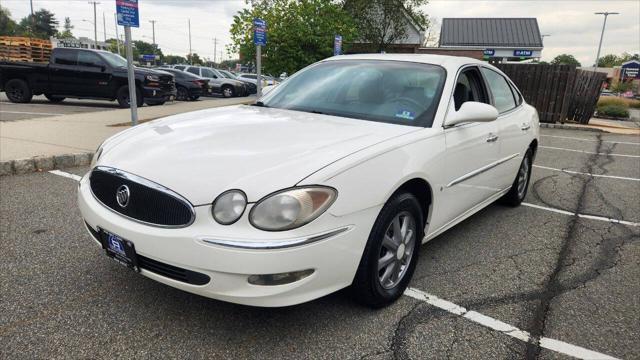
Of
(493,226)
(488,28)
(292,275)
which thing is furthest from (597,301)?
(488,28)

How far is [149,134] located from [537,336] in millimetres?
2577

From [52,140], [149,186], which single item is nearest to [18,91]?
[52,140]

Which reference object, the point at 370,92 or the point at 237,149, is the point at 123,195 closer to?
the point at 237,149

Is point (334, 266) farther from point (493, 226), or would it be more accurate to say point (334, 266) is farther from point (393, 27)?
point (393, 27)

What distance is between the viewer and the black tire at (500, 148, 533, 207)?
16.3ft

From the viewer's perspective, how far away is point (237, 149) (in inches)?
98.7

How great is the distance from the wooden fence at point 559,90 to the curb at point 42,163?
13.5 metres

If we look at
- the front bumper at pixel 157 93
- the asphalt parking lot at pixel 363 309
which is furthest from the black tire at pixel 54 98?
the asphalt parking lot at pixel 363 309

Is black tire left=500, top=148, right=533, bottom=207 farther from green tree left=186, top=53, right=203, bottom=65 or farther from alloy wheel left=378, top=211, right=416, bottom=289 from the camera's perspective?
green tree left=186, top=53, right=203, bottom=65

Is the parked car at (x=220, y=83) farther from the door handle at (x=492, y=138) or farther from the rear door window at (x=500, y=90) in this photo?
the door handle at (x=492, y=138)

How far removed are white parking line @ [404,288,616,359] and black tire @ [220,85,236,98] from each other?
70.4 ft

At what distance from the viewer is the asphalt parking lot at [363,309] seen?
7.91 ft

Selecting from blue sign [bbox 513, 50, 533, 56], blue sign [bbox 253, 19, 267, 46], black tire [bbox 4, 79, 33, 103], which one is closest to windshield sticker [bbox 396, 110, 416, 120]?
blue sign [bbox 253, 19, 267, 46]

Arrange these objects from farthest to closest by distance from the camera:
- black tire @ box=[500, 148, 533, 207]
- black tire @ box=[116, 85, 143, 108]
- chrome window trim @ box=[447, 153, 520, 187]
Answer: black tire @ box=[116, 85, 143, 108] → black tire @ box=[500, 148, 533, 207] → chrome window trim @ box=[447, 153, 520, 187]
